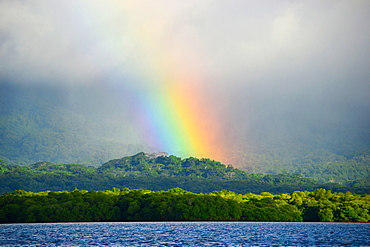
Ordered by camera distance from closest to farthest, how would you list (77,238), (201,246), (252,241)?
(201,246), (252,241), (77,238)

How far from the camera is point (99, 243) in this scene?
4921 inches

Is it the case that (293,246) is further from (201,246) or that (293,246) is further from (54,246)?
(54,246)

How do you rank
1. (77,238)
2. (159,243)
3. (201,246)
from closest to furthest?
(201,246) → (159,243) → (77,238)

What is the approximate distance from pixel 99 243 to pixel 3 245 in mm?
24284

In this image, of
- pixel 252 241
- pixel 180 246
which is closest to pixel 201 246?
pixel 180 246

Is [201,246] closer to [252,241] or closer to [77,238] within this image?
[252,241]

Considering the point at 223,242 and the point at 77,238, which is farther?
the point at 77,238

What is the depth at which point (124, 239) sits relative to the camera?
137250 mm

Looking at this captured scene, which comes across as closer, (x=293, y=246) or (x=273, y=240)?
(x=293, y=246)

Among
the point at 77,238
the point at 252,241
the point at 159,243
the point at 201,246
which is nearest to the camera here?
the point at 201,246

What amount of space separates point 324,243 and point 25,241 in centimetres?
8163

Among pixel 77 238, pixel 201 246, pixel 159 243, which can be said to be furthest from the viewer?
pixel 77 238

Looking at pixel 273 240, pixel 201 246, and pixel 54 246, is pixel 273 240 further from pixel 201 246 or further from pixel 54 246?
pixel 54 246

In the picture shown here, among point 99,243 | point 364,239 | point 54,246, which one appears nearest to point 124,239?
point 99,243
